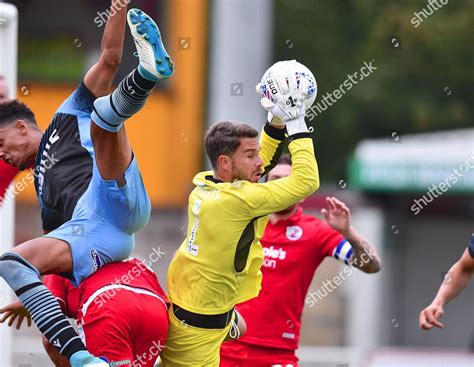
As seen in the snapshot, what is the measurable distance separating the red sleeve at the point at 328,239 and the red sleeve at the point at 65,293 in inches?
69.4

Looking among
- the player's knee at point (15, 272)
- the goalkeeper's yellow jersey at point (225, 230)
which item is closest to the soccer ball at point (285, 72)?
the goalkeeper's yellow jersey at point (225, 230)

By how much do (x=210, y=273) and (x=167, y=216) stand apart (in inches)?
497

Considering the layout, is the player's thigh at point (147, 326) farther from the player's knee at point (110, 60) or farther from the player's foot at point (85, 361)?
the player's knee at point (110, 60)

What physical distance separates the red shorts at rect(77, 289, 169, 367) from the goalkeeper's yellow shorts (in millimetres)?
122

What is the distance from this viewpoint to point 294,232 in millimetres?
7125

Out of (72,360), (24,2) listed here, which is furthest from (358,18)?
(72,360)

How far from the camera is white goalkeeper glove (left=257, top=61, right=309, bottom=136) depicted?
563 centimetres

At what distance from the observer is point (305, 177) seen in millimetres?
5586

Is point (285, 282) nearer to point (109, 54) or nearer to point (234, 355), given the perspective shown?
point (234, 355)

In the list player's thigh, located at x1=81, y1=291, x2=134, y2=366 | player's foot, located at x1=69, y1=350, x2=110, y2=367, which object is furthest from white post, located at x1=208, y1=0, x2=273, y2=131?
player's foot, located at x1=69, y1=350, x2=110, y2=367

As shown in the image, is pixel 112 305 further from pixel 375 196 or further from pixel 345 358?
pixel 375 196

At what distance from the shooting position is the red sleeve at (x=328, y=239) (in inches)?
277

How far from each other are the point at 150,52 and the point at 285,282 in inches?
87.5

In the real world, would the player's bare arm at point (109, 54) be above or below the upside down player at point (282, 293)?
above
